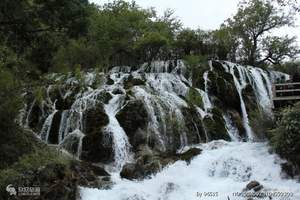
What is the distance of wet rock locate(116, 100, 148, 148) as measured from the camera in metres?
15.2

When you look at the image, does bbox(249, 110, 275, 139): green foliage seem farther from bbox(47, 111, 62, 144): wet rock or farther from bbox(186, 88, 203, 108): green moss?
bbox(47, 111, 62, 144): wet rock

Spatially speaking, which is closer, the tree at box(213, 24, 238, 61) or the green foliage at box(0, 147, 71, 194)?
the green foliage at box(0, 147, 71, 194)

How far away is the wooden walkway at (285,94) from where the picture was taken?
716 inches

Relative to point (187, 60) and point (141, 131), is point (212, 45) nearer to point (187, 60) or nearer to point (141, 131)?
point (187, 60)

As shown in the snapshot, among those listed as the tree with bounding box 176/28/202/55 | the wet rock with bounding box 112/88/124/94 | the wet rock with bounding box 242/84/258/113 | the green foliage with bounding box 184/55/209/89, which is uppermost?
the tree with bounding box 176/28/202/55

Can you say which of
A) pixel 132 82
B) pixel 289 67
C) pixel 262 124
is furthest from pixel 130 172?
pixel 289 67

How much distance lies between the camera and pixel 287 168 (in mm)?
11516

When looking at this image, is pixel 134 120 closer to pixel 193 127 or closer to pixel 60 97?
pixel 193 127

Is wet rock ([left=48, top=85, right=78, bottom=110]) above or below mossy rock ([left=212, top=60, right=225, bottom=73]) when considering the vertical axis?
below

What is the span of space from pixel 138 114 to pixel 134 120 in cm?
32

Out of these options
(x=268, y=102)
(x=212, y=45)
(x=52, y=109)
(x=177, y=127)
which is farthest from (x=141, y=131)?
(x=212, y=45)

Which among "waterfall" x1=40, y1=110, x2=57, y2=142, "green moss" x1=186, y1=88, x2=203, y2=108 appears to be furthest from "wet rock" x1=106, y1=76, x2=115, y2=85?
"waterfall" x1=40, y1=110, x2=57, y2=142

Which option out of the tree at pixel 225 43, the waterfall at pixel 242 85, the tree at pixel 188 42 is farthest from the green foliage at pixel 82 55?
the waterfall at pixel 242 85

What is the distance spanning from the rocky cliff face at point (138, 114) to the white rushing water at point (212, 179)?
78 cm
